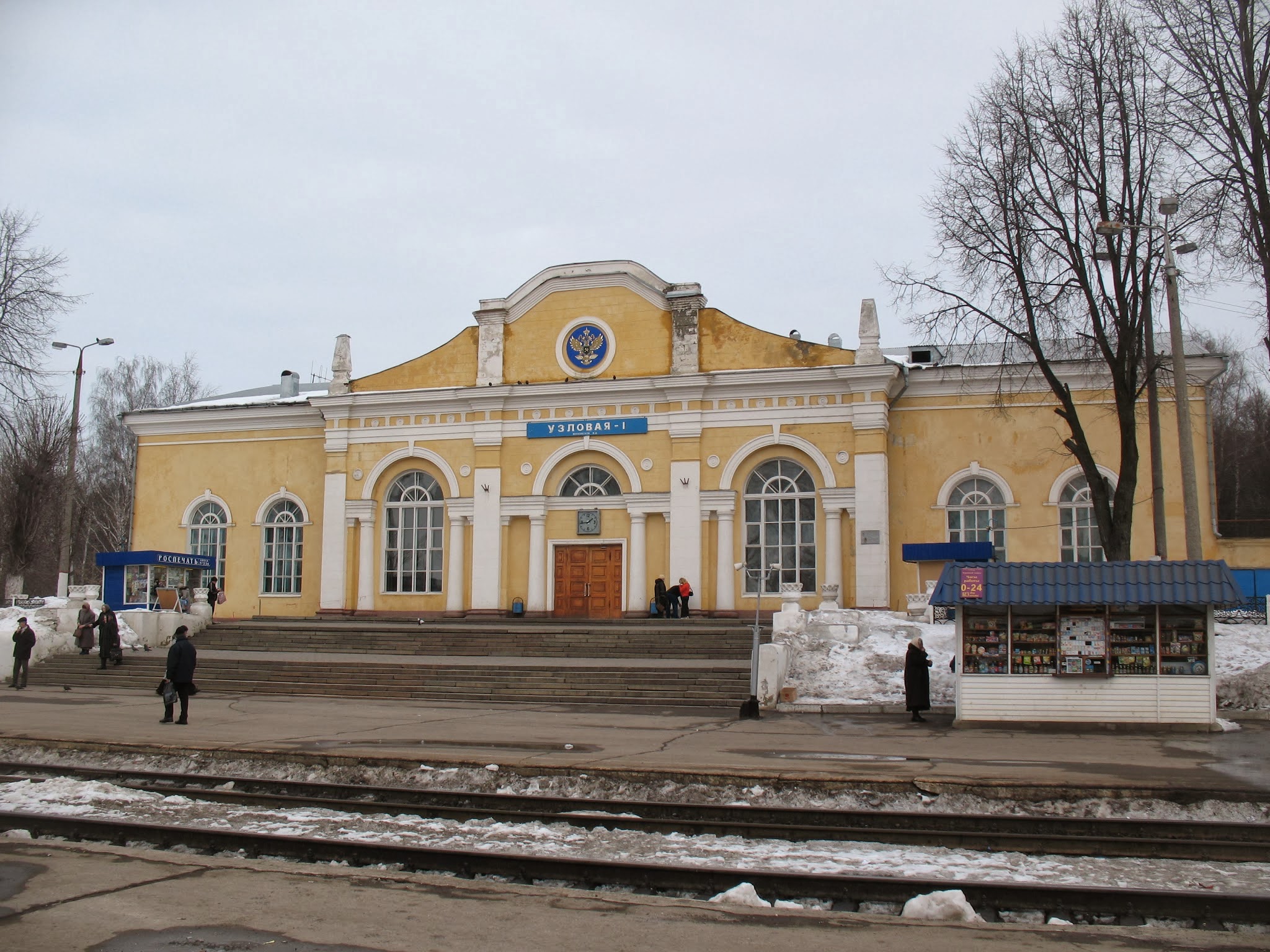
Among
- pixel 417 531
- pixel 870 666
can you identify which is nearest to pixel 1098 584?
pixel 870 666

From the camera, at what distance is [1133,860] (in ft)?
27.5

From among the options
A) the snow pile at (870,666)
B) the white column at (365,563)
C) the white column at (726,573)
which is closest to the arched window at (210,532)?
the white column at (365,563)

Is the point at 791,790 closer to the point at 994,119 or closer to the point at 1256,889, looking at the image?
the point at 1256,889

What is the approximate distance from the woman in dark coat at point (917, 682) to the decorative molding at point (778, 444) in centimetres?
1055

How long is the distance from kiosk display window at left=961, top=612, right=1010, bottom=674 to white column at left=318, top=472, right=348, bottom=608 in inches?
764

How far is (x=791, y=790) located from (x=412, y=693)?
1145 centimetres

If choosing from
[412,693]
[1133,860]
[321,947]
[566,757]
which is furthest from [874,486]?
[321,947]

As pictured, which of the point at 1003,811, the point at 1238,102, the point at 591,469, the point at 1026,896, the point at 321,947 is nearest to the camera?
the point at 321,947

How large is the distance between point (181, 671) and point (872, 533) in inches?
642

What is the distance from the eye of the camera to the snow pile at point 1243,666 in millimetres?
17406

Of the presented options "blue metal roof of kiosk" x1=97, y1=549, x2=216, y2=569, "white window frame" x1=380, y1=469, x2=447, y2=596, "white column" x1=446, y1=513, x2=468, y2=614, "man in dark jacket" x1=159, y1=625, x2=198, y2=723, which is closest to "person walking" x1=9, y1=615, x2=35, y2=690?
"blue metal roof of kiosk" x1=97, y1=549, x2=216, y2=569

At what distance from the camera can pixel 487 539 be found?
29453mm

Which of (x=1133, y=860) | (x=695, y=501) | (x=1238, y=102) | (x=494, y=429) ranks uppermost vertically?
(x=1238, y=102)

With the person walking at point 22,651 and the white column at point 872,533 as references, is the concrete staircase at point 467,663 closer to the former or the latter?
the person walking at point 22,651
